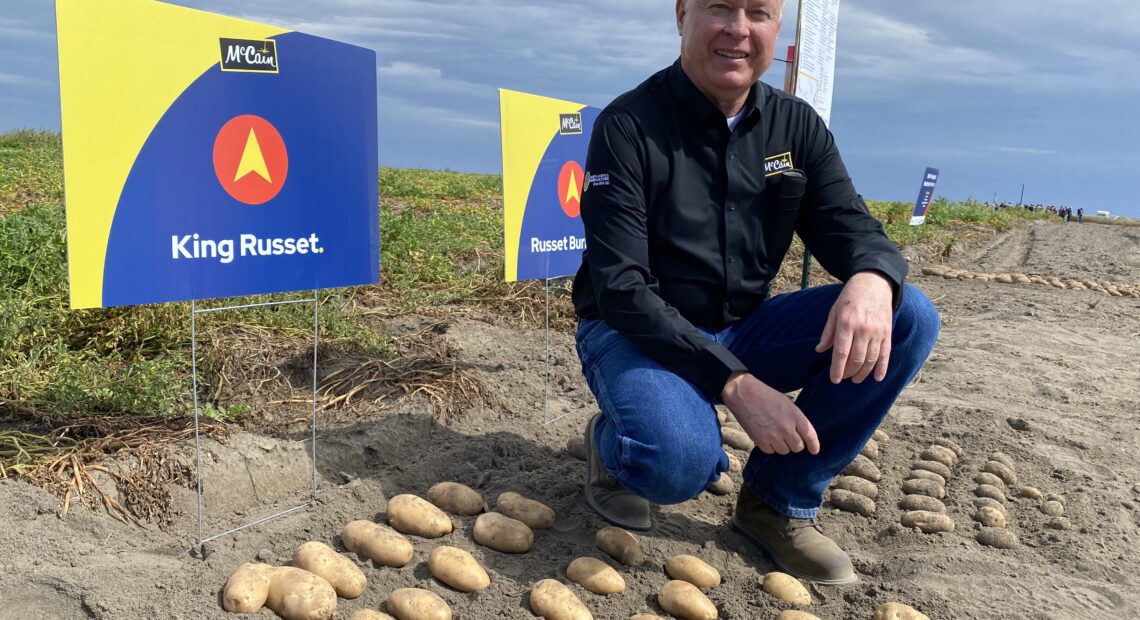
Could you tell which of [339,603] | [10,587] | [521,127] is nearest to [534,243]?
[521,127]

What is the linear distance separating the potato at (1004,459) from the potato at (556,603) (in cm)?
225

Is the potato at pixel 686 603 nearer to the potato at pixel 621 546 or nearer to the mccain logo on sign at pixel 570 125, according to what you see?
the potato at pixel 621 546

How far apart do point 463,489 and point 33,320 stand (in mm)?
2206

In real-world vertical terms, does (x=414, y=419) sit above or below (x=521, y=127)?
below

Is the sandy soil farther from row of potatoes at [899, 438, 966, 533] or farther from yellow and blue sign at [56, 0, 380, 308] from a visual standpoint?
yellow and blue sign at [56, 0, 380, 308]

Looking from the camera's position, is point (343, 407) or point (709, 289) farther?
point (343, 407)

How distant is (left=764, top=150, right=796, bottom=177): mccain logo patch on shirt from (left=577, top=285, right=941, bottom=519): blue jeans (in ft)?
1.38

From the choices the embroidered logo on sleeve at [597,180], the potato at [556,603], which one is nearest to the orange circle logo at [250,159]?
the embroidered logo on sleeve at [597,180]

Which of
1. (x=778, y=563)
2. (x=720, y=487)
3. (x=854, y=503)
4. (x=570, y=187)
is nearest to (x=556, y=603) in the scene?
(x=778, y=563)

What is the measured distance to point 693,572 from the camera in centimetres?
252

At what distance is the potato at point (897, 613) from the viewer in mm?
2336

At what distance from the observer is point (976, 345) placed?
19.6 ft

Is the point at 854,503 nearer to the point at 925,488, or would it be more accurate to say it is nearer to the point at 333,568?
the point at 925,488

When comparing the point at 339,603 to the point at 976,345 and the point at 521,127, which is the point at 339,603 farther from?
the point at 976,345
